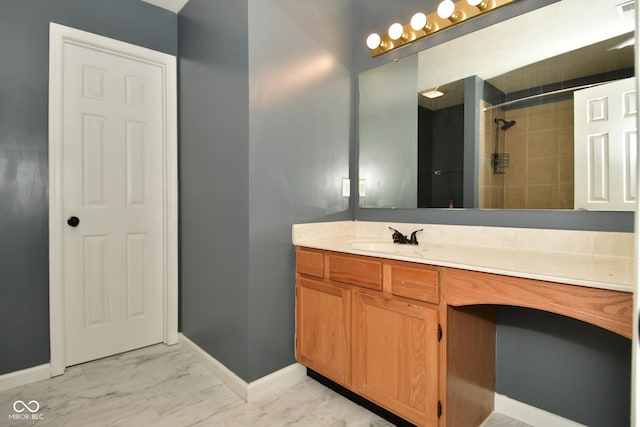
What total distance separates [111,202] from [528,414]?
2770 millimetres

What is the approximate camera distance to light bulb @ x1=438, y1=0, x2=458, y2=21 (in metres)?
1.70

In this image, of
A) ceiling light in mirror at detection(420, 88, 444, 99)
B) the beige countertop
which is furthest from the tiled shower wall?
Answer: ceiling light in mirror at detection(420, 88, 444, 99)

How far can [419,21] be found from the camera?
183 cm

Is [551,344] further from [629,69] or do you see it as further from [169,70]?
[169,70]

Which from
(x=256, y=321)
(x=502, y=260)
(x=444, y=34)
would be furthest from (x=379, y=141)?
(x=256, y=321)

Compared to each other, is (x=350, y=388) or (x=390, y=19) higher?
(x=390, y=19)

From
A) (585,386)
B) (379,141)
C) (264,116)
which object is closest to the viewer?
(585,386)

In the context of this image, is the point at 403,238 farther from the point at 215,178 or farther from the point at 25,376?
the point at 25,376

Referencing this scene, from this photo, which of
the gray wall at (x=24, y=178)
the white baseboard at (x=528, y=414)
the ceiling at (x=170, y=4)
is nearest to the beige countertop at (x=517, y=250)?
the white baseboard at (x=528, y=414)

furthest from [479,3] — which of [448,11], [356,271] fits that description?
[356,271]

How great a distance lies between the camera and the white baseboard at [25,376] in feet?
6.05

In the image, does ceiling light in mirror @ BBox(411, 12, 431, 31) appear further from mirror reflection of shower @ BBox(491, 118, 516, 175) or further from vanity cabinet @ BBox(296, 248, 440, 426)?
vanity cabinet @ BBox(296, 248, 440, 426)

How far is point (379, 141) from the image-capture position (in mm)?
2225

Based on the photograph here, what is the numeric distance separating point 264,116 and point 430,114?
3.24 feet
